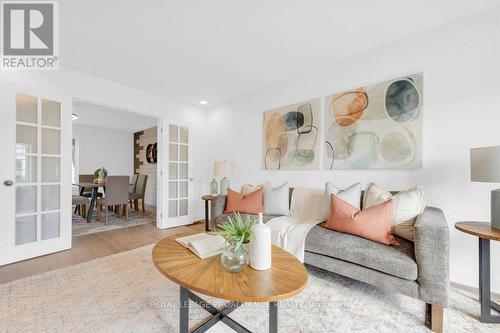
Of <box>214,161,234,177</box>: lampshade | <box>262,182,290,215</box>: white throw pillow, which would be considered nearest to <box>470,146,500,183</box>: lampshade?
<box>262,182,290,215</box>: white throw pillow

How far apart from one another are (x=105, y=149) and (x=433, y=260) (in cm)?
773

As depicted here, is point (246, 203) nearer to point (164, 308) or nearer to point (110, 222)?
point (164, 308)

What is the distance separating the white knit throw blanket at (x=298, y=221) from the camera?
2.00m

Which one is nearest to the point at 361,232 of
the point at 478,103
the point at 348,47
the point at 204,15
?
the point at 478,103

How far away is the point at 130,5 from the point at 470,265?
3630mm

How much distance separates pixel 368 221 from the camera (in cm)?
175

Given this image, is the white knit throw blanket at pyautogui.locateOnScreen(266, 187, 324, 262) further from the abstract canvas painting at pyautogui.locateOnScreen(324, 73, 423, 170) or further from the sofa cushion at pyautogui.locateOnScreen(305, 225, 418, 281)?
the abstract canvas painting at pyautogui.locateOnScreen(324, 73, 423, 170)

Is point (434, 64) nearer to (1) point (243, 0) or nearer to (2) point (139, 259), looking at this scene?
(1) point (243, 0)

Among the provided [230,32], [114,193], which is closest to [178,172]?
[114,193]

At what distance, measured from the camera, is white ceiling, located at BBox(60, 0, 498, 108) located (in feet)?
5.79

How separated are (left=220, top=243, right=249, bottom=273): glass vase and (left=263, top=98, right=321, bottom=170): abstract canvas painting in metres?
1.93

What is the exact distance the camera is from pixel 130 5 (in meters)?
1.74

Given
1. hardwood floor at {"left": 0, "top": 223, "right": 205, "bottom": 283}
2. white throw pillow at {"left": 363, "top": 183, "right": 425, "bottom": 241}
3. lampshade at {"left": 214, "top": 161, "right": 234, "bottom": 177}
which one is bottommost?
hardwood floor at {"left": 0, "top": 223, "right": 205, "bottom": 283}

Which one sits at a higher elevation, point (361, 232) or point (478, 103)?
point (478, 103)
